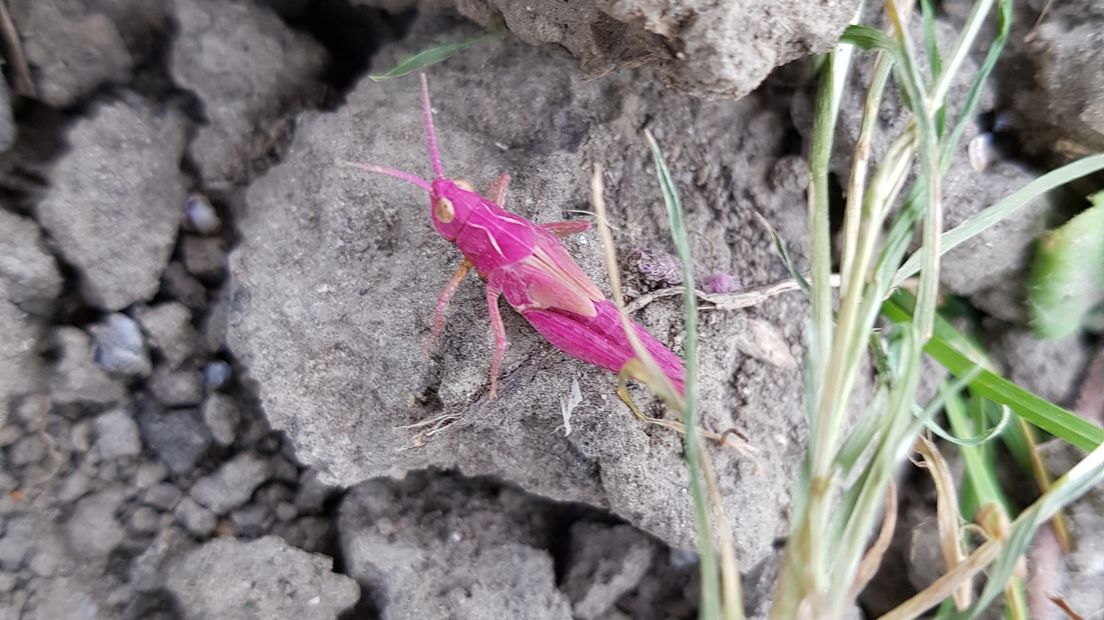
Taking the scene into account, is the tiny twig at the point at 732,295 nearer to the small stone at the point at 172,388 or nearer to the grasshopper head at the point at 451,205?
the grasshopper head at the point at 451,205

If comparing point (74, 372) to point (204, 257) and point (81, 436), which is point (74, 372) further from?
point (204, 257)

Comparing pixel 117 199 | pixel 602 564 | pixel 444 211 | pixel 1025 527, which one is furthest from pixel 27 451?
pixel 1025 527

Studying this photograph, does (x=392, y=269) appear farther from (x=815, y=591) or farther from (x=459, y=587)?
(x=815, y=591)

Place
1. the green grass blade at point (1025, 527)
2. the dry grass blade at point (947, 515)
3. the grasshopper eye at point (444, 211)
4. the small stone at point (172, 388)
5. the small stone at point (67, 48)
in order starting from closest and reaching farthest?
the green grass blade at point (1025, 527)
the dry grass blade at point (947, 515)
the grasshopper eye at point (444, 211)
the small stone at point (67, 48)
the small stone at point (172, 388)

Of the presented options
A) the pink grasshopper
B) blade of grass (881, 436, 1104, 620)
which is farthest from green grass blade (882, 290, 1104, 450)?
the pink grasshopper

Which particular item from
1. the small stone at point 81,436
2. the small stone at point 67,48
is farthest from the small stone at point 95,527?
the small stone at point 67,48
